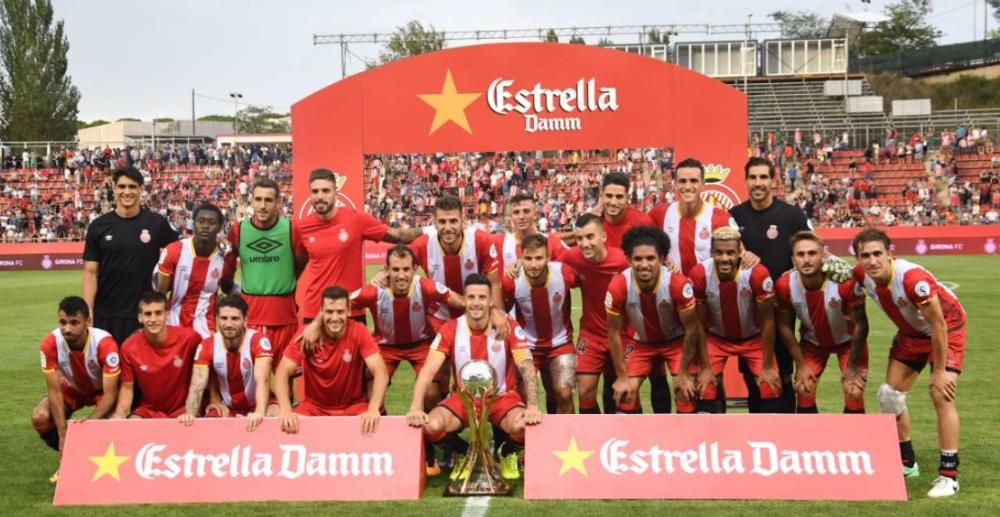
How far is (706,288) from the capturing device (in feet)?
24.5

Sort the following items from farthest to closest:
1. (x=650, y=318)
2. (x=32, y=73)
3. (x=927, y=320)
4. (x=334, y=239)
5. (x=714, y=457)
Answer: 1. (x=32, y=73)
2. (x=334, y=239)
3. (x=650, y=318)
4. (x=927, y=320)
5. (x=714, y=457)

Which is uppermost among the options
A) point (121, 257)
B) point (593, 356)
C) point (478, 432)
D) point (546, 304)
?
point (121, 257)

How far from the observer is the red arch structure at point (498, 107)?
10781 mm

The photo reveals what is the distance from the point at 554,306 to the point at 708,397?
1342 mm

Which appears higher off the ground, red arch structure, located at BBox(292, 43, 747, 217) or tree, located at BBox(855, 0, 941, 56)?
tree, located at BBox(855, 0, 941, 56)

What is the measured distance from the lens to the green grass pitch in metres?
6.04

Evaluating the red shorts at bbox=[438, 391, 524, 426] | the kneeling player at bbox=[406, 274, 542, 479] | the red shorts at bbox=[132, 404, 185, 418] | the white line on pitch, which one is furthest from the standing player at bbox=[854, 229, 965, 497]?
the red shorts at bbox=[132, 404, 185, 418]

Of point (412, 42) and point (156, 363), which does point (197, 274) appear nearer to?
point (156, 363)

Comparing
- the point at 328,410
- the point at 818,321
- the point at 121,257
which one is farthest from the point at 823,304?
the point at 121,257

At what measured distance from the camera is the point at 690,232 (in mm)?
8156

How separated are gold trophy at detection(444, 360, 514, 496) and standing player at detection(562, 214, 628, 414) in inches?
52.5

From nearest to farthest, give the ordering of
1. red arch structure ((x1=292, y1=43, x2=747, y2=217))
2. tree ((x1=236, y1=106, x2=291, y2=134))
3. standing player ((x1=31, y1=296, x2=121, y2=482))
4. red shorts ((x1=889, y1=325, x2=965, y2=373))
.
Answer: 1. red shorts ((x1=889, y1=325, x2=965, y2=373))
2. standing player ((x1=31, y1=296, x2=121, y2=482))
3. red arch structure ((x1=292, y1=43, x2=747, y2=217))
4. tree ((x1=236, y1=106, x2=291, y2=134))

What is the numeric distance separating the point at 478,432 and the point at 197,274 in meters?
2.92

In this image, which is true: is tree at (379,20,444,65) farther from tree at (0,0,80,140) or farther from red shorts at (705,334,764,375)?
red shorts at (705,334,764,375)
